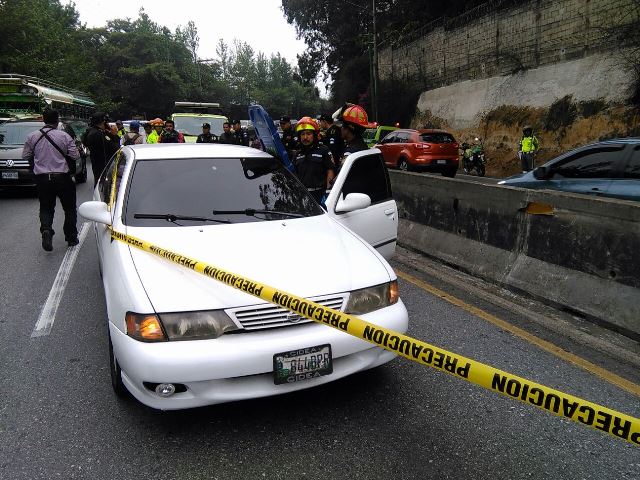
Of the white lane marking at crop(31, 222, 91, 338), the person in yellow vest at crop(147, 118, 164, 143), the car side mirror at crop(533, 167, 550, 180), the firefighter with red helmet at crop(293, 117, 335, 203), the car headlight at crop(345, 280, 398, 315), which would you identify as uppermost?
the person in yellow vest at crop(147, 118, 164, 143)

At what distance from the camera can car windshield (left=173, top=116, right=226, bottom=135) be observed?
15758 millimetres

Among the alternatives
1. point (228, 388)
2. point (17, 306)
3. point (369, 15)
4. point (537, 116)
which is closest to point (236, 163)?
point (228, 388)

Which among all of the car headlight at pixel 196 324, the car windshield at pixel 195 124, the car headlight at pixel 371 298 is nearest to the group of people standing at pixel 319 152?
the car headlight at pixel 371 298

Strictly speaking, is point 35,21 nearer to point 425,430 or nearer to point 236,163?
point 236,163

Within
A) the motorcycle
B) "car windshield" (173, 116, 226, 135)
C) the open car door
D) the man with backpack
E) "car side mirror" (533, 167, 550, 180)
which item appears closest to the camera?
the open car door

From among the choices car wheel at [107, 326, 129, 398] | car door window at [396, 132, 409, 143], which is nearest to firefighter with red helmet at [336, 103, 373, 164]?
car wheel at [107, 326, 129, 398]

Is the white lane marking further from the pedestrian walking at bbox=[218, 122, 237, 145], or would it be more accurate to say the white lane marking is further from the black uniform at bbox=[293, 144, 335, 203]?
the pedestrian walking at bbox=[218, 122, 237, 145]

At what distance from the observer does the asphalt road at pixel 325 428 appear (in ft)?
8.41

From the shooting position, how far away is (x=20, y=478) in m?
2.49

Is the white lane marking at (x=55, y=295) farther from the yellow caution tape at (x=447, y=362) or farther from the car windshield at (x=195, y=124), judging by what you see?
the car windshield at (x=195, y=124)

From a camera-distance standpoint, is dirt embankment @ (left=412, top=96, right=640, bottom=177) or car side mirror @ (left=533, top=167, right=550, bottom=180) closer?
car side mirror @ (left=533, top=167, right=550, bottom=180)

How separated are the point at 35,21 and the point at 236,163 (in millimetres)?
34106

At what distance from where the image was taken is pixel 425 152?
16.8 m

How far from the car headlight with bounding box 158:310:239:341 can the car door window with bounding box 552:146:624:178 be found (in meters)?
5.09
